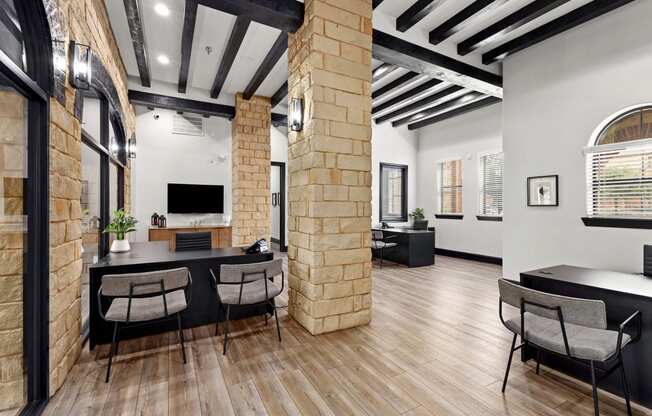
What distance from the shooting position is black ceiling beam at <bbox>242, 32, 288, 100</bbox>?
4.01 m

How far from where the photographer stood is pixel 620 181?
3.39m

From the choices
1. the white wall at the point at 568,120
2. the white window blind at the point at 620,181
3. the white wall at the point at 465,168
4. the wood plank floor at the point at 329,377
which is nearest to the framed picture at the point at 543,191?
the white wall at the point at 568,120

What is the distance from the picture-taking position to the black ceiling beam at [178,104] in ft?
17.4

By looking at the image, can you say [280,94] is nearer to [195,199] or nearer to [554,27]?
Result: [195,199]

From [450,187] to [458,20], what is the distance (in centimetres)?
→ 445

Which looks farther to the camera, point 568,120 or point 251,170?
point 251,170

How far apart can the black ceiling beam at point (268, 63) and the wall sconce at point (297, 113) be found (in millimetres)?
1359

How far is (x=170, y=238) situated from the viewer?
6055 mm

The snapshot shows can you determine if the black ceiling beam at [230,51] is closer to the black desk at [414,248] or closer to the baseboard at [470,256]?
the black desk at [414,248]

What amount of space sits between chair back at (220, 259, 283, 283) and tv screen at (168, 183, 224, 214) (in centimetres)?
455

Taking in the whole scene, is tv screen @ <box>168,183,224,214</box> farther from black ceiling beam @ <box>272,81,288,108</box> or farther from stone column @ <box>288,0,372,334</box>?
stone column @ <box>288,0,372,334</box>

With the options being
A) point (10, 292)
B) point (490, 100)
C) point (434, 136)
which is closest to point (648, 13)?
point (490, 100)

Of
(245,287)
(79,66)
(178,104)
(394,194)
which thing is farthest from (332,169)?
(394,194)

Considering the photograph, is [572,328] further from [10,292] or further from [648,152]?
[10,292]
